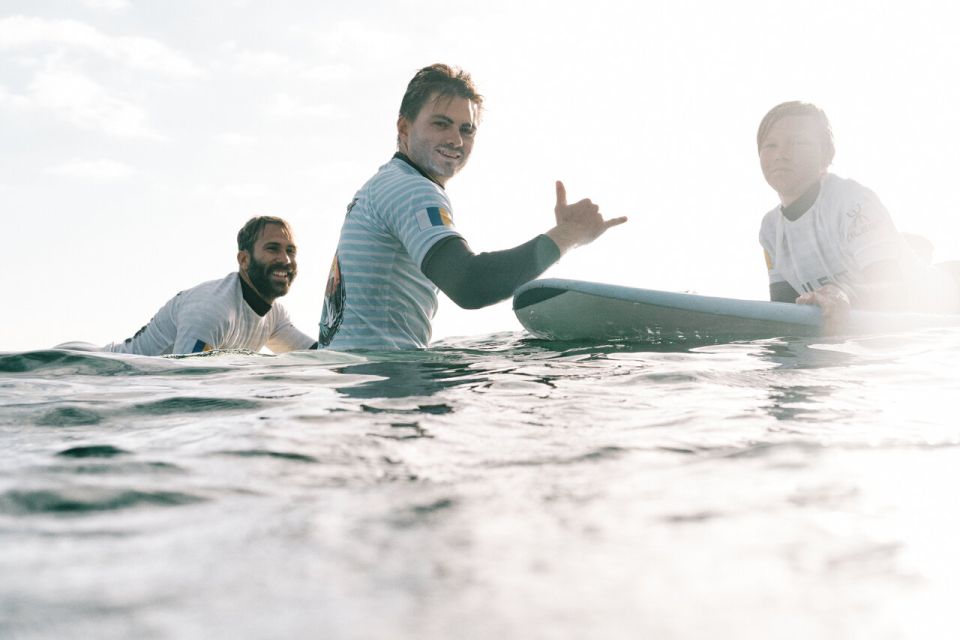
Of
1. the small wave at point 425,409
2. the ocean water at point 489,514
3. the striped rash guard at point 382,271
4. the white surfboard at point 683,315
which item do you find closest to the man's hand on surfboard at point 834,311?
the white surfboard at point 683,315

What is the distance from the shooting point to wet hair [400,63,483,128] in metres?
3.66

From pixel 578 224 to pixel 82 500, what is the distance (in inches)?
86.0

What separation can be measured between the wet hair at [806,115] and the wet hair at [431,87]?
1.89m

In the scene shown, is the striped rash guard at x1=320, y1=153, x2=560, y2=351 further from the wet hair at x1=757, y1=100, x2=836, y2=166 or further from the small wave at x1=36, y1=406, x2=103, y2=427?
the wet hair at x1=757, y1=100, x2=836, y2=166

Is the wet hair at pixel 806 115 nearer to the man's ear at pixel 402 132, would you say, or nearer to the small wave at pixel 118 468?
the man's ear at pixel 402 132

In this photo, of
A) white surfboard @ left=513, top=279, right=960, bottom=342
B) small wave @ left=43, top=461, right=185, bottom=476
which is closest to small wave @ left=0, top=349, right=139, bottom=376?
small wave @ left=43, top=461, right=185, bottom=476

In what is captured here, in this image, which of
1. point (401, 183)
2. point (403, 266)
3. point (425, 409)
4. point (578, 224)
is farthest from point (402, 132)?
point (425, 409)

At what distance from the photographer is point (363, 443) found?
5.37 feet

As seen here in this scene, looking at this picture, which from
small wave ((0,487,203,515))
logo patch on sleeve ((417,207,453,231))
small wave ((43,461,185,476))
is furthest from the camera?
logo patch on sleeve ((417,207,453,231))

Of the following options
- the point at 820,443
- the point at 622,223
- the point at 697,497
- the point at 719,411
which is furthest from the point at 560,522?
the point at 622,223

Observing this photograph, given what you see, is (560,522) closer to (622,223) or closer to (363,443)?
(363,443)

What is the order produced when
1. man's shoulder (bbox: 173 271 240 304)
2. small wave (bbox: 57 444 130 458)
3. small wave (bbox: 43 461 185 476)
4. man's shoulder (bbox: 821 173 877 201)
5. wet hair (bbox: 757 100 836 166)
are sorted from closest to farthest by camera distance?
small wave (bbox: 43 461 185 476)
small wave (bbox: 57 444 130 458)
man's shoulder (bbox: 821 173 877 201)
wet hair (bbox: 757 100 836 166)
man's shoulder (bbox: 173 271 240 304)

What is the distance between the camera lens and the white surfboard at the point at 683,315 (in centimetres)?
388

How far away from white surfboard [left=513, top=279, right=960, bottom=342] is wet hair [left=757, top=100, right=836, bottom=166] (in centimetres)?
114
